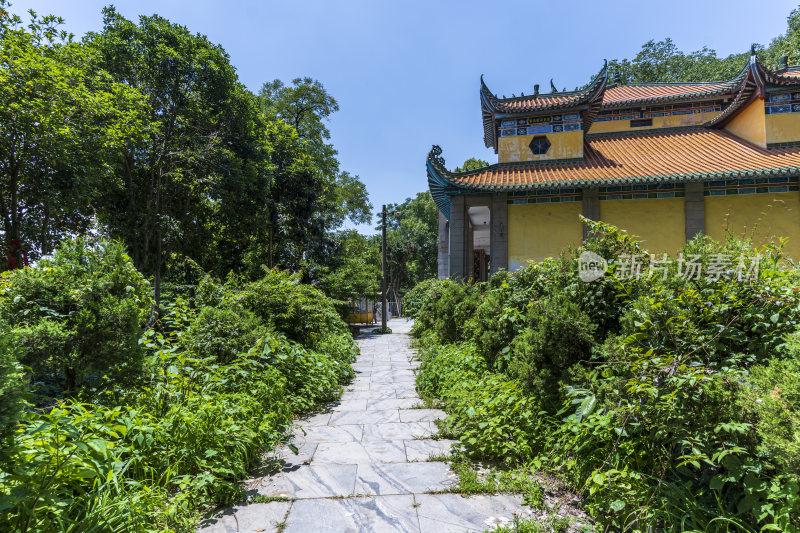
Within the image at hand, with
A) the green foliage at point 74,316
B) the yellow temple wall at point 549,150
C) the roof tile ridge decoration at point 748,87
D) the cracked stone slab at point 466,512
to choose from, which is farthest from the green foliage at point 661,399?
the roof tile ridge decoration at point 748,87

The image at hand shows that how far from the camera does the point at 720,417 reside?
7.03 feet

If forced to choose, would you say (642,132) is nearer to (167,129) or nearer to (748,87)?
(748,87)

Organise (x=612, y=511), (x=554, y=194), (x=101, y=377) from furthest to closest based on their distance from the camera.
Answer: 1. (x=554, y=194)
2. (x=101, y=377)
3. (x=612, y=511)

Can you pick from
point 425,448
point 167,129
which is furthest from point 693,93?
point 167,129

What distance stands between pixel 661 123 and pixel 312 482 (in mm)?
17802

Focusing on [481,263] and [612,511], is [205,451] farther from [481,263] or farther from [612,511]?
[481,263]

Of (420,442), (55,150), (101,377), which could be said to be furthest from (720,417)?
(55,150)

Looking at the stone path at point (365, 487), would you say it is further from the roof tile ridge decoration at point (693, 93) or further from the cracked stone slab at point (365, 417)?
the roof tile ridge decoration at point (693, 93)

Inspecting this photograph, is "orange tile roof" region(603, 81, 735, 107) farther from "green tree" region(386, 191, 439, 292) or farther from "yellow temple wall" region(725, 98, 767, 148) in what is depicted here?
"green tree" region(386, 191, 439, 292)

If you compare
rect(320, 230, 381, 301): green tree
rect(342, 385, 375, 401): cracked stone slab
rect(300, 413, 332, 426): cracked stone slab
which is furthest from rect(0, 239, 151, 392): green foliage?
rect(320, 230, 381, 301): green tree

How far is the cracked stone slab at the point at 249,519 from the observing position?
7.80 feet

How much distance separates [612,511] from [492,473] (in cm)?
91

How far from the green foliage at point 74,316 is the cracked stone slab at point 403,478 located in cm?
235

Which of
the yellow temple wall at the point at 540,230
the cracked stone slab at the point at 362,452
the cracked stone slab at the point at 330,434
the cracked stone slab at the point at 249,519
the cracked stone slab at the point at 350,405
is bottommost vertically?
the cracked stone slab at the point at 350,405
